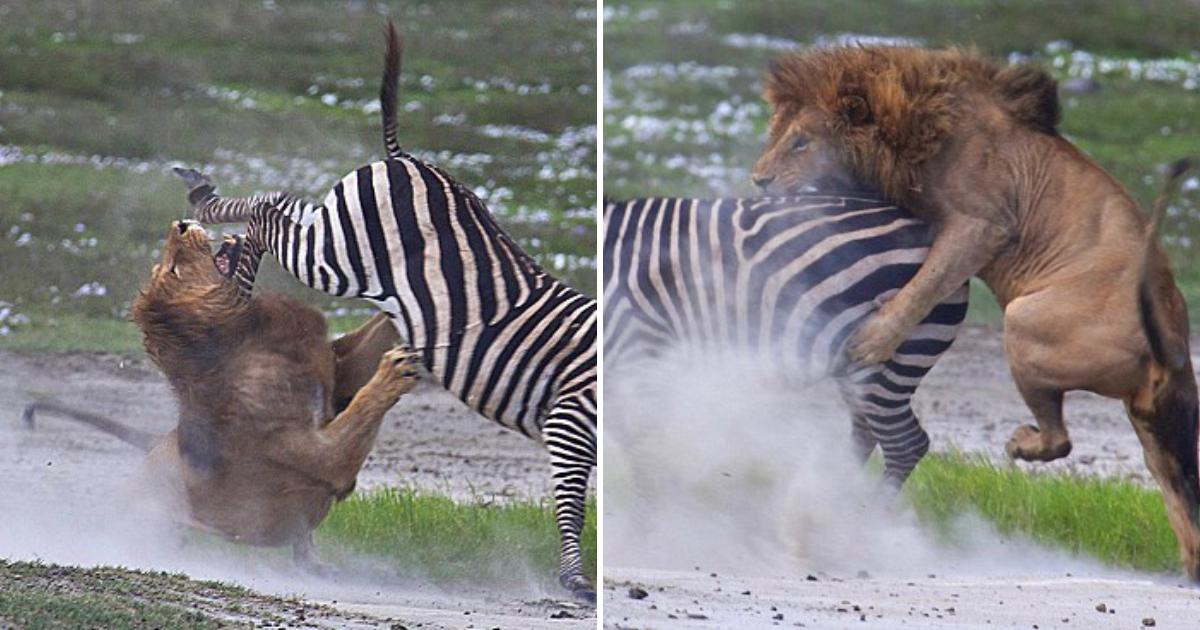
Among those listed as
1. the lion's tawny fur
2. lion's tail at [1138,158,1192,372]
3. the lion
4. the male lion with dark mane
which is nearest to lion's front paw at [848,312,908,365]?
the male lion with dark mane

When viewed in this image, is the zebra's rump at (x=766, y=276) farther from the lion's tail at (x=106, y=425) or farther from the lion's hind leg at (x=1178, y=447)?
the lion's tail at (x=106, y=425)

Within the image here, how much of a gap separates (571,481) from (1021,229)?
172 cm

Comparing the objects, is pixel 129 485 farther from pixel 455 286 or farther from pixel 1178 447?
pixel 1178 447

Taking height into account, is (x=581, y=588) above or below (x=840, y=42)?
below

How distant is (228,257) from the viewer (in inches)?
251

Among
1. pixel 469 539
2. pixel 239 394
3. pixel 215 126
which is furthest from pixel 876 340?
pixel 215 126

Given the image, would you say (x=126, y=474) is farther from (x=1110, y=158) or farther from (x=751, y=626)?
(x=1110, y=158)

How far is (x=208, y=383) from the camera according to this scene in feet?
20.9

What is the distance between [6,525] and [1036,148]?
3.61 metres

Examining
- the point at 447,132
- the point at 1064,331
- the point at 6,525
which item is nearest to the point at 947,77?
the point at 1064,331

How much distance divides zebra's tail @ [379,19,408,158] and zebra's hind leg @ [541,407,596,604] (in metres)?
1.06

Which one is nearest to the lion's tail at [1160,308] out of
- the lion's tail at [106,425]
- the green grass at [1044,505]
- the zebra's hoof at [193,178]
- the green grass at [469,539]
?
the green grass at [1044,505]

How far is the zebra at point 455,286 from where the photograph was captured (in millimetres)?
6457

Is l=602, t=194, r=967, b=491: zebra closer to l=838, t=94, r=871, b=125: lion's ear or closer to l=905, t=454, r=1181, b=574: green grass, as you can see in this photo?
l=905, t=454, r=1181, b=574: green grass
